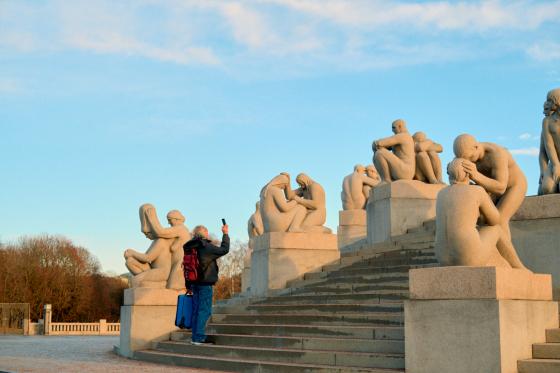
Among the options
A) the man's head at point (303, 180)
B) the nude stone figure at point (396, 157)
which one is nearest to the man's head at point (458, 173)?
the man's head at point (303, 180)

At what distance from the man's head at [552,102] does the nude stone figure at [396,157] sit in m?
7.68

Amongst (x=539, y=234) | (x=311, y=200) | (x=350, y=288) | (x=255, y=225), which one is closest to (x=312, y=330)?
(x=350, y=288)

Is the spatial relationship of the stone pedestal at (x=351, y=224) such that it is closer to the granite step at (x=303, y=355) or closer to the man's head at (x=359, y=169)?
the man's head at (x=359, y=169)

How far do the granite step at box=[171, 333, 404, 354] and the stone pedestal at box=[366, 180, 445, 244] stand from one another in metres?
Answer: 7.78

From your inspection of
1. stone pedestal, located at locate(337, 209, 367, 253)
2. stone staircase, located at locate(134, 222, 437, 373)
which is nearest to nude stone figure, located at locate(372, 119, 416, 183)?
stone staircase, located at locate(134, 222, 437, 373)

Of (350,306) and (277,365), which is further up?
(350,306)

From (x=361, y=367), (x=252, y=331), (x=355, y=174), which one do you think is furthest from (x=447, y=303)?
(x=355, y=174)

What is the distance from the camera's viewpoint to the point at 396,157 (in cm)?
1970

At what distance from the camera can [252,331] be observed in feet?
39.0

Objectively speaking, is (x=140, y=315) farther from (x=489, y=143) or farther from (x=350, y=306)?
(x=489, y=143)

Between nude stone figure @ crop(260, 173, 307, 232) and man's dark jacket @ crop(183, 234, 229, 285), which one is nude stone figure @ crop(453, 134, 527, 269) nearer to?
man's dark jacket @ crop(183, 234, 229, 285)

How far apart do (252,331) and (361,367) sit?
3397 mm

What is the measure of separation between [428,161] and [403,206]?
184 cm

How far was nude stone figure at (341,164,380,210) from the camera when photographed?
998 inches
